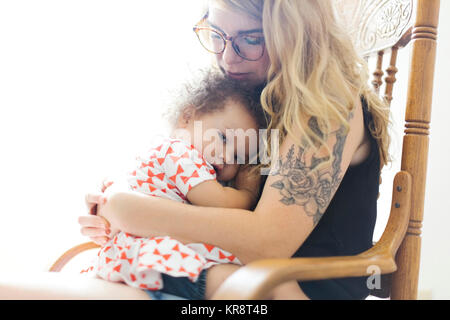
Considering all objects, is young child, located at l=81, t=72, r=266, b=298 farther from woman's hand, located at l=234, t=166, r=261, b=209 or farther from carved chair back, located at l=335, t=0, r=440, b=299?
carved chair back, located at l=335, t=0, r=440, b=299

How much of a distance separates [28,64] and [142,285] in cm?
108

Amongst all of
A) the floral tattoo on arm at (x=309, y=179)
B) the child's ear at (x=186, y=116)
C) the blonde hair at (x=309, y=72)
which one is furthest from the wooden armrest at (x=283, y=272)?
the child's ear at (x=186, y=116)

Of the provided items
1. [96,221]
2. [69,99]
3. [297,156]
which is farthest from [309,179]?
[69,99]

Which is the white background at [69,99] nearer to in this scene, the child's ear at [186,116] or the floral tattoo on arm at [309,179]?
the child's ear at [186,116]

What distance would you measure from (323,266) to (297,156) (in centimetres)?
23

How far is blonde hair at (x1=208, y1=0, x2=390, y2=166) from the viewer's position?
798 millimetres

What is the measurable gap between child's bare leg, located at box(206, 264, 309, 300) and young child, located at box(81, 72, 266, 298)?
0.05ft

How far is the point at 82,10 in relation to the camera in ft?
4.83

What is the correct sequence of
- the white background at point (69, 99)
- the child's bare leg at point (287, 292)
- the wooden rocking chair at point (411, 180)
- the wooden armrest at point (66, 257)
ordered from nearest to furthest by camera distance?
the child's bare leg at point (287, 292), the wooden rocking chair at point (411, 180), the wooden armrest at point (66, 257), the white background at point (69, 99)

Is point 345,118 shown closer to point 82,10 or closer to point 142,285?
point 142,285

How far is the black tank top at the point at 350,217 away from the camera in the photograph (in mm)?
875

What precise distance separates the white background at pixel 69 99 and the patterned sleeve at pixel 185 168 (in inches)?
22.9

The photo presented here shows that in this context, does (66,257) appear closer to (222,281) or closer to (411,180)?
(222,281)

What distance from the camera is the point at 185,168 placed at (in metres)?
0.83
